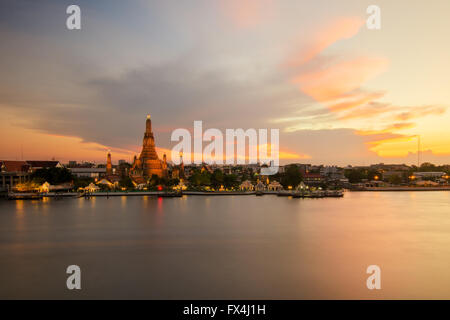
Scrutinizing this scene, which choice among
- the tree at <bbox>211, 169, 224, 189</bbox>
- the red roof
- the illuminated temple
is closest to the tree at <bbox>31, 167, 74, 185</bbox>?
the red roof

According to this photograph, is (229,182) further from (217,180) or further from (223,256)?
(223,256)

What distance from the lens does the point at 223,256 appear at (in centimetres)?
1052

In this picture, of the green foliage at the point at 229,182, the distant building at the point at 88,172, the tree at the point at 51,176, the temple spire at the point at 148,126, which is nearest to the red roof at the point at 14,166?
the tree at the point at 51,176

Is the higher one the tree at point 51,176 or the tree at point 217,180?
the tree at point 51,176

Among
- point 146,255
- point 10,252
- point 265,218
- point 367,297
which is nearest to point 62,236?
point 10,252

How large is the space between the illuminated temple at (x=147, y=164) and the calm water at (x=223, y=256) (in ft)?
80.4

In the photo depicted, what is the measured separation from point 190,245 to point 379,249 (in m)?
7.79

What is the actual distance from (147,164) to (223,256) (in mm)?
36138

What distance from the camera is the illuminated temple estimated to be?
142 ft

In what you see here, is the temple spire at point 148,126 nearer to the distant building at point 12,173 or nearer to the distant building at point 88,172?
the distant building at point 12,173

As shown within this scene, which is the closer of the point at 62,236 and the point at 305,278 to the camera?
the point at 305,278

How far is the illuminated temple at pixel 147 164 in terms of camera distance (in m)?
43.2
